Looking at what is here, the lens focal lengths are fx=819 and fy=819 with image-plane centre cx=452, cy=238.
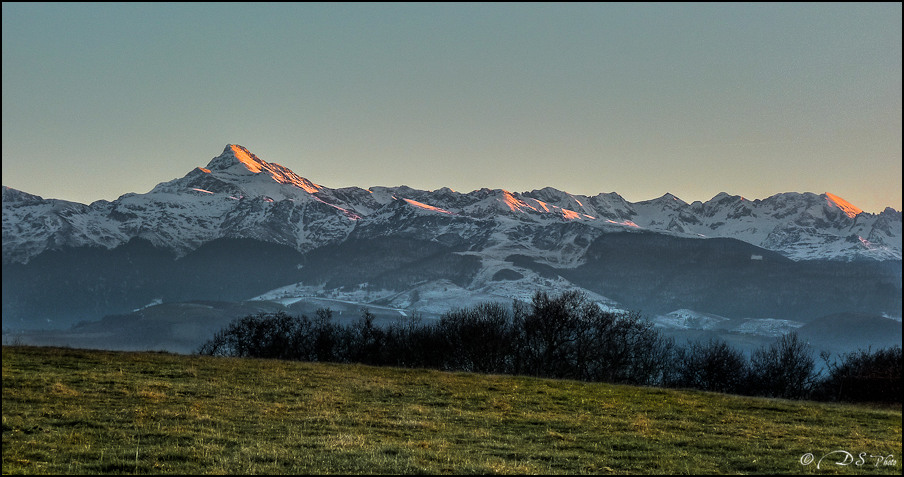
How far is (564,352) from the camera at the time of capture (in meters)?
92.9

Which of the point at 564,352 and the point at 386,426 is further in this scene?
the point at 564,352

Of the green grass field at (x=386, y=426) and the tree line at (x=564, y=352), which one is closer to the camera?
the green grass field at (x=386, y=426)

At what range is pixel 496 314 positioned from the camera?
366 ft

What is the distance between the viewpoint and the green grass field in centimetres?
2336

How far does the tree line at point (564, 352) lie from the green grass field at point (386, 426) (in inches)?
1338

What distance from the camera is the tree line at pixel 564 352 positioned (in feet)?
294

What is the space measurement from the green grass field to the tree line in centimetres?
3398

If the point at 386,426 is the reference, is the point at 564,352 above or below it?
above

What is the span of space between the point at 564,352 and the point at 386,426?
6331 cm

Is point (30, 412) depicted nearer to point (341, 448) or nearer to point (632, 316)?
point (341, 448)

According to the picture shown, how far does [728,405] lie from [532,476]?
28.2 m

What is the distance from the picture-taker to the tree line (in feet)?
294

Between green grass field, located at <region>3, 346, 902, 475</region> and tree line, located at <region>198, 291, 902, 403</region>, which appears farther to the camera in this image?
tree line, located at <region>198, 291, 902, 403</region>

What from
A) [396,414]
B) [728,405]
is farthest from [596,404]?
[396,414]
